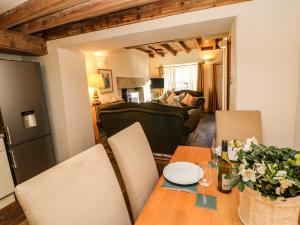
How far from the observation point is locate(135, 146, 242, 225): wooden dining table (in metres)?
0.74

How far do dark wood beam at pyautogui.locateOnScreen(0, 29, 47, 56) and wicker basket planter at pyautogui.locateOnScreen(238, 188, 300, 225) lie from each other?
2.88 meters

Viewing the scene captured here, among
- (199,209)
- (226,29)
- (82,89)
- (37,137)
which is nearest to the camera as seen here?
(199,209)

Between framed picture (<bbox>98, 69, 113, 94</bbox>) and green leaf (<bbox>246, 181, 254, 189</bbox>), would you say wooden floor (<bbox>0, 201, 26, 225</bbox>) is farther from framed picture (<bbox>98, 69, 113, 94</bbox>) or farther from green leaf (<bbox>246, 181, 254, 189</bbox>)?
framed picture (<bbox>98, 69, 113, 94</bbox>)

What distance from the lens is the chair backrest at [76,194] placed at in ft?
1.92

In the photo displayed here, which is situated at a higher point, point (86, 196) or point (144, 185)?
point (86, 196)

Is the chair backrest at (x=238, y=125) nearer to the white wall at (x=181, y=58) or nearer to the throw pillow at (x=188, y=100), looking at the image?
the throw pillow at (x=188, y=100)

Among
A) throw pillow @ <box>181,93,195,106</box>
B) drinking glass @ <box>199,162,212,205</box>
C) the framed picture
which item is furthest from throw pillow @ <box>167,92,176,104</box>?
drinking glass @ <box>199,162,212,205</box>

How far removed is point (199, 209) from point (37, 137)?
8.18 ft

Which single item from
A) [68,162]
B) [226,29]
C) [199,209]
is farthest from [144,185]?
[226,29]

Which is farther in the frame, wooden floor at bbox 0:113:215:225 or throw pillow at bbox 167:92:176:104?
throw pillow at bbox 167:92:176:104

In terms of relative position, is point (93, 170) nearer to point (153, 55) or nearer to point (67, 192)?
point (67, 192)

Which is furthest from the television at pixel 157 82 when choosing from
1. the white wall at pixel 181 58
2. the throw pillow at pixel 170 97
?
the throw pillow at pixel 170 97

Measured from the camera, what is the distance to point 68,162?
75cm

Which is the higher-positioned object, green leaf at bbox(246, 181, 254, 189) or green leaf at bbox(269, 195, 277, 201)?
green leaf at bbox(246, 181, 254, 189)
